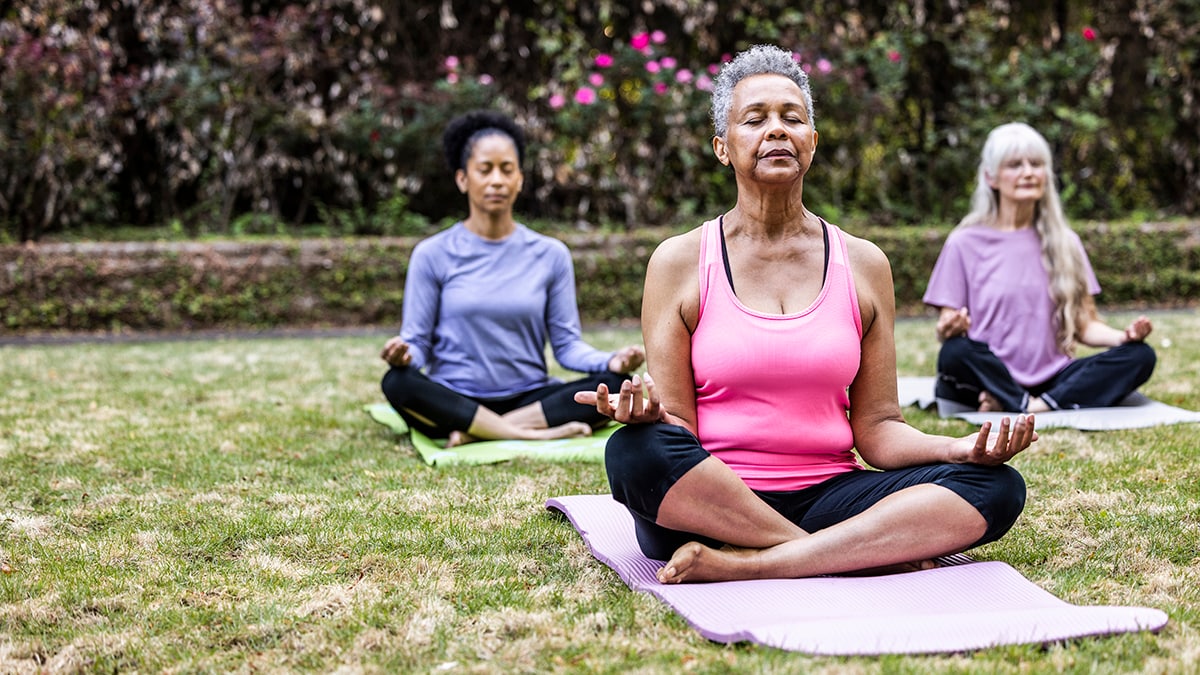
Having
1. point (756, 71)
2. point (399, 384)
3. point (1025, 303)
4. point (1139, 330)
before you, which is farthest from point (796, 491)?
point (1025, 303)

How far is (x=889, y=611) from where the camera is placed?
7.60 ft

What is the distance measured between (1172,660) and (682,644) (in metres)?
0.86

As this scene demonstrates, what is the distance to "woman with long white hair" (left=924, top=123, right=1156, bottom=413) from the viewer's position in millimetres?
4848

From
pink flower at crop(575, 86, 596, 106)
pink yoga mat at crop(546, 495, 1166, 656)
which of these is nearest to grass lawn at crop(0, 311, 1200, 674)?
pink yoga mat at crop(546, 495, 1166, 656)

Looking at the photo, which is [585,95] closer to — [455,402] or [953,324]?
[953,324]

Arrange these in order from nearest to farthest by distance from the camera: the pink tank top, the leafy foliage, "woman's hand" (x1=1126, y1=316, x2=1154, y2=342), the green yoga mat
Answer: the pink tank top → the green yoga mat → "woman's hand" (x1=1126, y1=316, x2=1154, y2=342) → the leafy foliage

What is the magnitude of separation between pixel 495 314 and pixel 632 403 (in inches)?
89.4

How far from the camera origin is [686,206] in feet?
34.1

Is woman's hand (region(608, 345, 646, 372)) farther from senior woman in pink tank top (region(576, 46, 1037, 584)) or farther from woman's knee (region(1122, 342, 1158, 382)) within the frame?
woman's knee (region(1122, 342, 1158, 382))

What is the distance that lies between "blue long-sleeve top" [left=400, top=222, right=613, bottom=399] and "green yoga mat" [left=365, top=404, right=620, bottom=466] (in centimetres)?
27

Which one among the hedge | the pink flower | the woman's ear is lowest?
the hedge

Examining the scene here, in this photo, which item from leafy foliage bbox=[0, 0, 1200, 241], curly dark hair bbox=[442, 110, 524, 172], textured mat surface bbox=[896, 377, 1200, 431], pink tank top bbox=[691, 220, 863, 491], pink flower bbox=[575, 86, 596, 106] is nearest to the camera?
pink tank top bbox=[691, 220, 863, 491]

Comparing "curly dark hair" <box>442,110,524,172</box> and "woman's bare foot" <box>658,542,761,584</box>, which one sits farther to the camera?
"curly dark hair" <box>442,110,524,172</box>

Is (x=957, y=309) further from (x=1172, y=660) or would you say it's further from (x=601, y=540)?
(x=1172, y=660)
